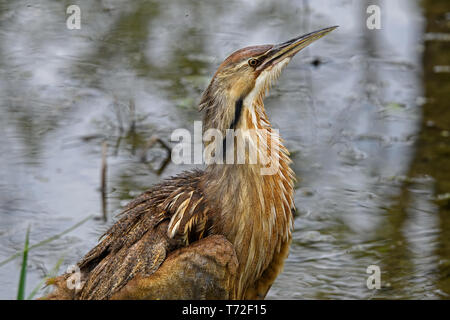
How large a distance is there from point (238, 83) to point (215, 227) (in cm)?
89

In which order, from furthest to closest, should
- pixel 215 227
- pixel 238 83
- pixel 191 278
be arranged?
pixel 215 227, pixel 238 83, pixel 191 278

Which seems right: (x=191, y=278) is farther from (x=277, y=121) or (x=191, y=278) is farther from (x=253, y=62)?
(x=277, y=121)

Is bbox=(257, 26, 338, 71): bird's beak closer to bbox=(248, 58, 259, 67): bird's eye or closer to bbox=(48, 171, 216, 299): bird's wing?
bbox=(248, 58, 259, 67): bird's eye

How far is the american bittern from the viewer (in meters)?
4.96

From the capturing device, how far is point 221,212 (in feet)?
17.0

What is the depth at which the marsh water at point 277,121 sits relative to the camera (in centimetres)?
686

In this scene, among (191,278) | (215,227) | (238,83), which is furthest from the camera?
(215,227)

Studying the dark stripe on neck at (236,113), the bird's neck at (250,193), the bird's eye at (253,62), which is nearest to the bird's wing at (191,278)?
the bird's neck at (250,193)

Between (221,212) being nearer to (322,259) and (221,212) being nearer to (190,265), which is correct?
(190,265)

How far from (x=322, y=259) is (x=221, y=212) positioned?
1874 mm

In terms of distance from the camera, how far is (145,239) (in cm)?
510

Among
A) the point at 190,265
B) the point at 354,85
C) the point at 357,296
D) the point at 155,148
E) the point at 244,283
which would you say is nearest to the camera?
the point at 190,265

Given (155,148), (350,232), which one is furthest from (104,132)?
(350,232)

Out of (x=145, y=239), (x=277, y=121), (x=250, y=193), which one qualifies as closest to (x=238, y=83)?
(x=250, y=193)
